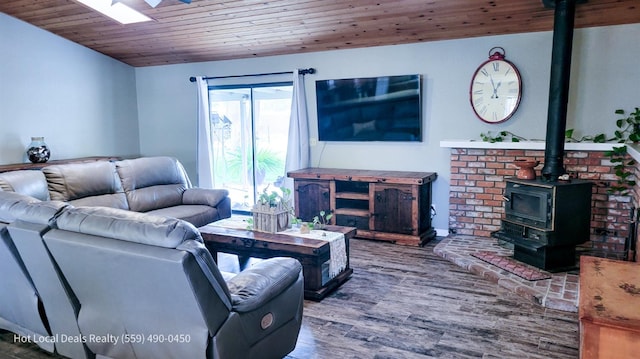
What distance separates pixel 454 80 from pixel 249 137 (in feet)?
10.00

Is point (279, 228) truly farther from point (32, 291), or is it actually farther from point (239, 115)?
point (239, 115)

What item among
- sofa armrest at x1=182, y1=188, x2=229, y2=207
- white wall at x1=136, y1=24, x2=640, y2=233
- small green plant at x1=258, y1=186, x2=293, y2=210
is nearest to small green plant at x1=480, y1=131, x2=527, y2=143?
white wall at x1=136, y1=24, x2=640, y2=233

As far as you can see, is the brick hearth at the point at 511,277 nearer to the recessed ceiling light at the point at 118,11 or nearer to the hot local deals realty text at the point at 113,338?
the hot local deals realty text at the point at 113,338

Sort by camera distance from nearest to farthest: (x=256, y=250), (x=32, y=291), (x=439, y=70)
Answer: (x=32, y=291) → (x=256, y=250) → (x=439, y=70)

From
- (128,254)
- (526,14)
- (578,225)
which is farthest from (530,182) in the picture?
(128,254)

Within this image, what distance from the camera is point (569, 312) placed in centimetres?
312

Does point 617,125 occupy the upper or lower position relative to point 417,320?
upper

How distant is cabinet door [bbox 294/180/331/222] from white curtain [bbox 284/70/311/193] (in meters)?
0.51

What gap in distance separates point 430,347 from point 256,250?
1.55 meters

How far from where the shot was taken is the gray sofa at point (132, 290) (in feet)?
6.11

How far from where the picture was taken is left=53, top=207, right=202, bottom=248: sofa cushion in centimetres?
185

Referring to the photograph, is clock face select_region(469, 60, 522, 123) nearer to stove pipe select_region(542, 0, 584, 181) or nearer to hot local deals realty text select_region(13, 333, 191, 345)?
stove pipe select_region(542, 0, 584, 181)

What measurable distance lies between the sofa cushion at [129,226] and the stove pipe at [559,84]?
10.7 feet

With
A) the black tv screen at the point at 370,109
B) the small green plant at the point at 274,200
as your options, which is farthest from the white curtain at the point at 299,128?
the small green plant at the point at 274,200
